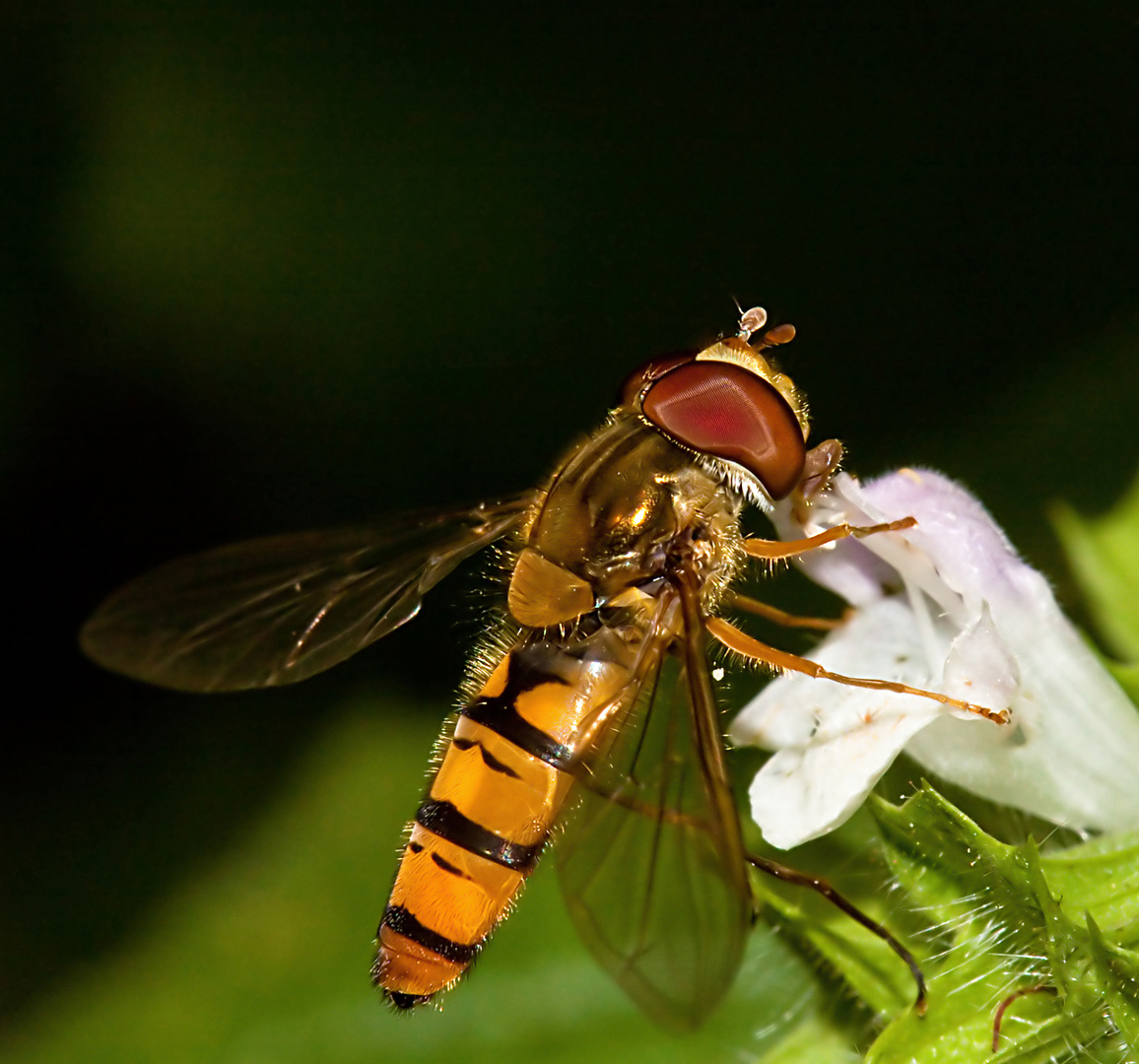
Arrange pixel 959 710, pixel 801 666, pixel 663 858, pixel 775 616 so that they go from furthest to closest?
1. pixel 775 616
2. pixel 801 666
3. pixel 959 710
4. pixel 663 858

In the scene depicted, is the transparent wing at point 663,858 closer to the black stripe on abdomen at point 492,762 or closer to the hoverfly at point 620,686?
the hoverfly at point 620,686

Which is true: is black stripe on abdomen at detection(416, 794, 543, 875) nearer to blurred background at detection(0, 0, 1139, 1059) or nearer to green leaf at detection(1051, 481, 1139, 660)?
green leaf at detection(1051, 481, 1139, 660)

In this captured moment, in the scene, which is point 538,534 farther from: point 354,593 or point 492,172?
point 492,172

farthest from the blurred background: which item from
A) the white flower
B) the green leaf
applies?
the white flower

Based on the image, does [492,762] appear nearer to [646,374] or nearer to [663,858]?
[663,858]

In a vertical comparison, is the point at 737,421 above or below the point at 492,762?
above

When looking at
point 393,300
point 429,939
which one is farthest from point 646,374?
point 393,300

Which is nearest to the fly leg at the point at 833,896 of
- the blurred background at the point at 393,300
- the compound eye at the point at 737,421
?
the compound eye at the point at 737,421
